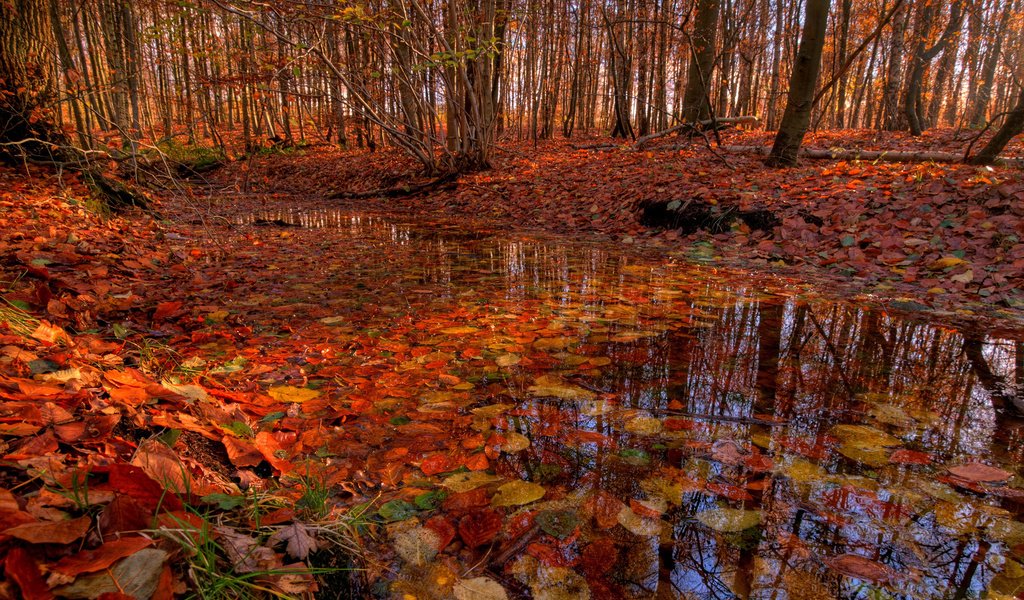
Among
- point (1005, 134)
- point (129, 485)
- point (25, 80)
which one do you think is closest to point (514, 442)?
point (129, 485)

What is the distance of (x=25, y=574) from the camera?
0.66m

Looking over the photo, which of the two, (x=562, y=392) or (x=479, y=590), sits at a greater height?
(x=562, y=392)

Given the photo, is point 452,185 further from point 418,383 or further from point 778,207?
point 418,383

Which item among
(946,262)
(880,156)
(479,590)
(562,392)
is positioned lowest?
(479,590)

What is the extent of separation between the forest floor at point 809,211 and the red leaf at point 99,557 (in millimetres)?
3943

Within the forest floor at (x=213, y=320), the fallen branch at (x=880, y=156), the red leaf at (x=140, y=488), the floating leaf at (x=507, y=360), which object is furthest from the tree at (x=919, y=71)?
the red leaf at (x=140, y=488)

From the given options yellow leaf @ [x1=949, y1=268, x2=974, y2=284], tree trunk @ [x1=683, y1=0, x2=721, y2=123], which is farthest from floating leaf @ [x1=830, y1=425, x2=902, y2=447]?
tree trunk @ [x1=683, y1=0, x2=721, y2=123]

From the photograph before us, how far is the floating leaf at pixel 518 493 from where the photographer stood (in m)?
1.33

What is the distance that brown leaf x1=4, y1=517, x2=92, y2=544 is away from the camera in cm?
69

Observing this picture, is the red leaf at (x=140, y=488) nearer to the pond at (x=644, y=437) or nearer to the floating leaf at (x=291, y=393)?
the pond at (x=644, y=437)

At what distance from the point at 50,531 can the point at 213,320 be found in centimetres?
213

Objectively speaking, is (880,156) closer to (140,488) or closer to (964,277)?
(964,277)

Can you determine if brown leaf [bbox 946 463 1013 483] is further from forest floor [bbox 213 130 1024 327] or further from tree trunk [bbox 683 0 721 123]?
tree trunk [bbox 683 0 721 123]

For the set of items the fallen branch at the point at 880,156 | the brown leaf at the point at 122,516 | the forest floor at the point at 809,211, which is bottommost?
the brown leaf at the point at 122,516
